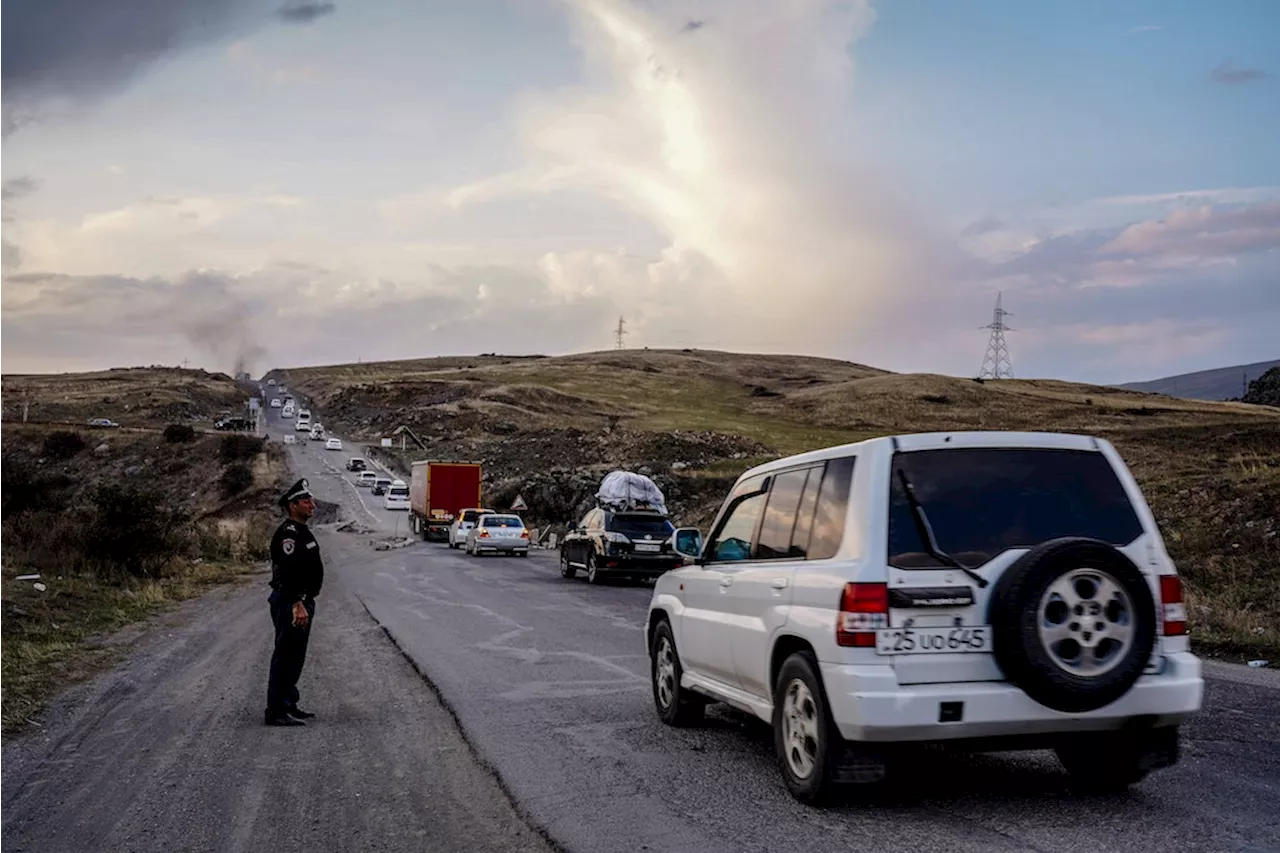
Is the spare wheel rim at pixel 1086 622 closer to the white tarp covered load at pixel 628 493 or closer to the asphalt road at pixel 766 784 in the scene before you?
the asphalt road at pixel 766 784

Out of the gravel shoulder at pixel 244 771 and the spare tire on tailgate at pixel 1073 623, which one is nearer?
the spare tire on tailgate at pixel 1073 623

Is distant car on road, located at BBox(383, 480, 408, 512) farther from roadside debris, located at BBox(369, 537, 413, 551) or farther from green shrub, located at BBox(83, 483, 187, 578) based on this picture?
green shrub, located at BBox(83, 483, 187, 578)

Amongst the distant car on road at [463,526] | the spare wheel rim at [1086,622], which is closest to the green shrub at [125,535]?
the distant car on road at [463,526]

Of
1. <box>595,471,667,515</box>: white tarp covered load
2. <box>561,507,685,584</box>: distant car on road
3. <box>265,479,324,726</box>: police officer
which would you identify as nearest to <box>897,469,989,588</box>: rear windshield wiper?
<box>265,479,324,726</box>: police officer

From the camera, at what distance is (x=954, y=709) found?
18.9 feet

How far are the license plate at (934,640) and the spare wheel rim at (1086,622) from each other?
0.29 metres

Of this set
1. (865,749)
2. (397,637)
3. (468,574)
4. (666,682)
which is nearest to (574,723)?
(666,682)

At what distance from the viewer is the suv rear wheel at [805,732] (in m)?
6.05

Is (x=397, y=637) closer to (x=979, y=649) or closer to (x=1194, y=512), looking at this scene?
(x=979, y=649)

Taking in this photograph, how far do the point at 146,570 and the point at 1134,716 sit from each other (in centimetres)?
2129

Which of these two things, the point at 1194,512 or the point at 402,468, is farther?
the point at 402,468

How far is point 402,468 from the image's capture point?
88625mm

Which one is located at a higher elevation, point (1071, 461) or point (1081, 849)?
point (1071, 461)

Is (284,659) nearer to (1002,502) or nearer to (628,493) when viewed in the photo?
(1002,502)
